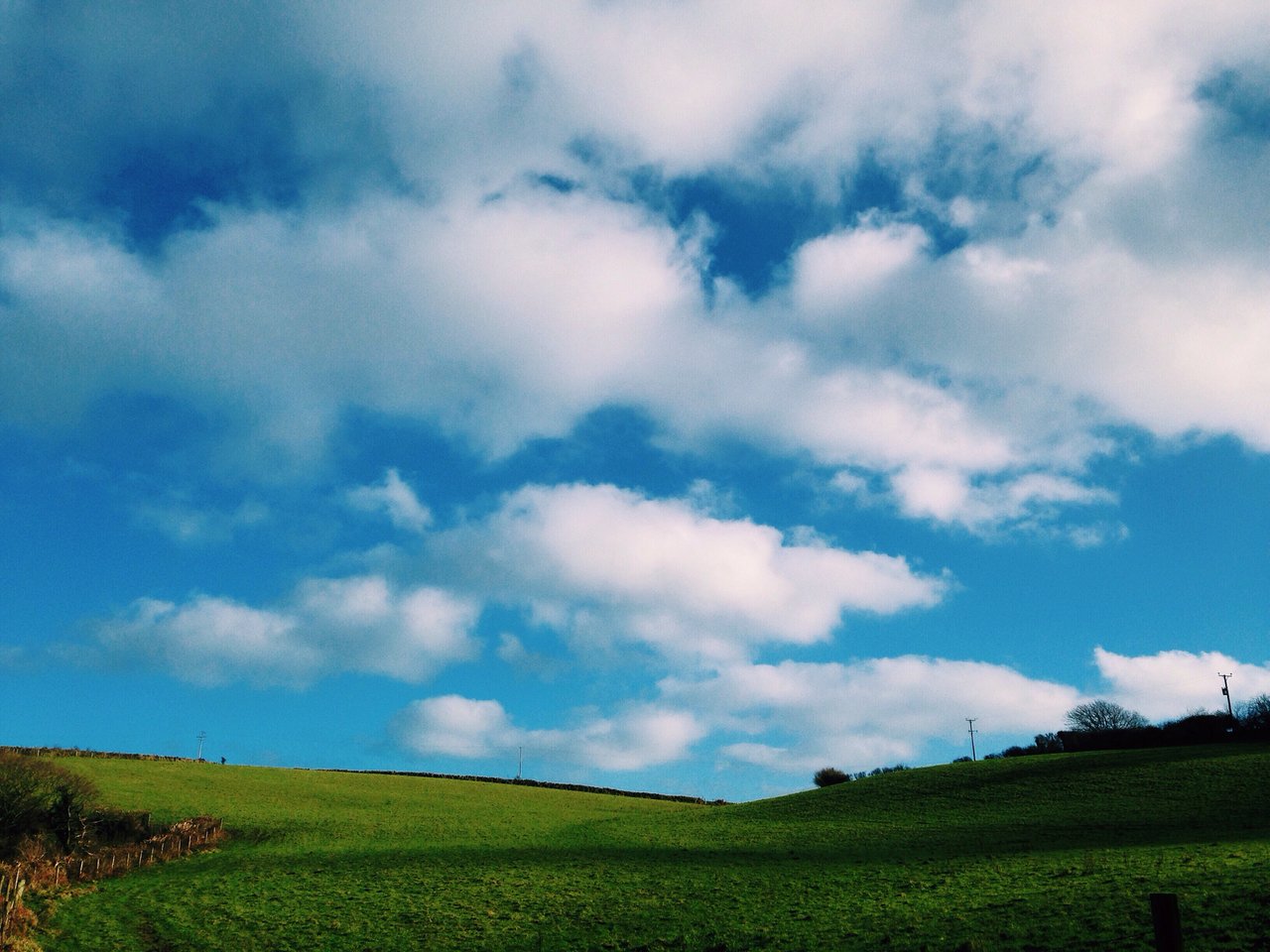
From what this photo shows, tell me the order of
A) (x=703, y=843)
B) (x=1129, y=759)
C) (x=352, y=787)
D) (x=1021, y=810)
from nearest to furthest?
(x=703, y=843) → (x=1021, y=810) → (x=1129, y=759) → (x=352, y=787)

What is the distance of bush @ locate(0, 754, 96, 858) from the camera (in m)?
52.2

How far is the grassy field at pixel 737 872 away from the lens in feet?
100

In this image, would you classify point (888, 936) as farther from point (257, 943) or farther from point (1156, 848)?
point (257, 943)

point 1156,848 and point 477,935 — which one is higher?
point 1156,848

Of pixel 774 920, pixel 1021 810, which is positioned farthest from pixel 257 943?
pixel 1021 810

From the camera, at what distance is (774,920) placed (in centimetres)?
3359

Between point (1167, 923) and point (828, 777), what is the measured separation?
101m

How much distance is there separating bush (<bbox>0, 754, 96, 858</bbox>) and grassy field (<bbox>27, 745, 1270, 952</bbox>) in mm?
8081

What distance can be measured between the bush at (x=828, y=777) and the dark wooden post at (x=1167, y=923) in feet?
327

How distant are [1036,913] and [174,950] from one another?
1216 inches

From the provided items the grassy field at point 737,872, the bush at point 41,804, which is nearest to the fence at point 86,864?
the grassy field at point 737,872

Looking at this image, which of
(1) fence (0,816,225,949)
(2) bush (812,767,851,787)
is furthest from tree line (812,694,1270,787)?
(1) fence (0,816,225,949)

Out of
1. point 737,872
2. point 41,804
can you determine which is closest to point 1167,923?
point 737,872

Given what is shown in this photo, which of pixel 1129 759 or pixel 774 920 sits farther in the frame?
pixel 1129 759
